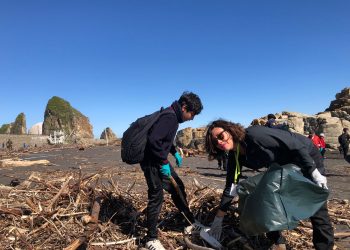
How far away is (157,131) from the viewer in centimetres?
405

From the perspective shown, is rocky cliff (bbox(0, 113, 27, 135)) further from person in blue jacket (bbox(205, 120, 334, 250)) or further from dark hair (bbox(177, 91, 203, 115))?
person in blue jacket (bbox(205, 120, 334, 250))

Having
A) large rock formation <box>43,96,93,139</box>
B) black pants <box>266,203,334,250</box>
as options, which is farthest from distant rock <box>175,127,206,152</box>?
large rock formation <box>43,96,93,139</box>

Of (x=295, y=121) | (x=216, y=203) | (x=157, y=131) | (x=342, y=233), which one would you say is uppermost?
(x=295, y=121)

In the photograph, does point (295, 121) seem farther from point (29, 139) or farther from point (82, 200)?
point (29, 139)

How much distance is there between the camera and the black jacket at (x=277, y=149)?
353 centimetres

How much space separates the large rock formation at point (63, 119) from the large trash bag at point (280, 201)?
78216mm

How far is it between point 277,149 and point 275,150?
22 millimetres

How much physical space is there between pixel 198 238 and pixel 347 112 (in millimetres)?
31432

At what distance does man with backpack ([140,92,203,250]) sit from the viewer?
13.3 feet

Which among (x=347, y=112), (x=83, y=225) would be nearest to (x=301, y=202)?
(x=83, y=225)

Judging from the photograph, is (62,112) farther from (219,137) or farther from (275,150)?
(275,150)

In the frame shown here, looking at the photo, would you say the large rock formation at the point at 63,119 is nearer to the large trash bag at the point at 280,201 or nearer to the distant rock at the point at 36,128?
the distant rock at the point at 36,128

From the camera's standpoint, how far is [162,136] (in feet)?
13.3

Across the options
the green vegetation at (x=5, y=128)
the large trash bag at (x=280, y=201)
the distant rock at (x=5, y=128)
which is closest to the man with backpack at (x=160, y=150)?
the large trash bag at (x=280, y=201)
